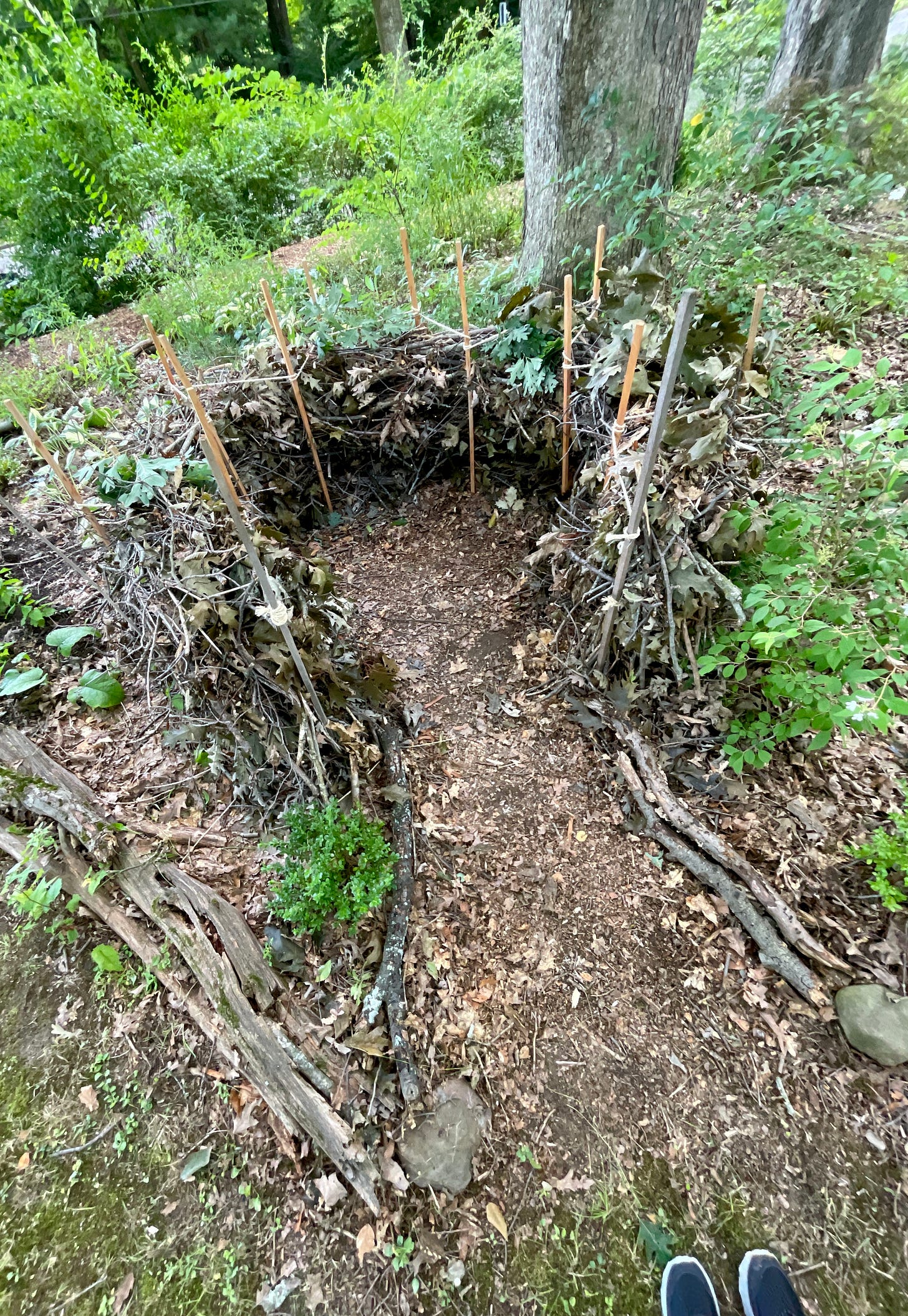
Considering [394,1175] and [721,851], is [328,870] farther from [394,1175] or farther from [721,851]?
[721,851]

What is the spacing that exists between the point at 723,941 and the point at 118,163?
24.1 feet

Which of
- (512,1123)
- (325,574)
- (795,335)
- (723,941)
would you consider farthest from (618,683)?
(795,335)

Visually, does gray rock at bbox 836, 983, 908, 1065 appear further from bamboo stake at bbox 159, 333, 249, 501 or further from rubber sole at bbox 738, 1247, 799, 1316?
bamboo stake at bbox 159, 333, 249, 501

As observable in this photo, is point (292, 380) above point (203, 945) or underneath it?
above

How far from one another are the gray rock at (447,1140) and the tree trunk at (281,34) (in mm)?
18803

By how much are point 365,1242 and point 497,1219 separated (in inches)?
14.5

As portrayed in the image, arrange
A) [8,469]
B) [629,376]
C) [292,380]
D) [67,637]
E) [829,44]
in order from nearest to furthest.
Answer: [629,376]
[67,637]
[292,380]
[8,469]
[829,44]

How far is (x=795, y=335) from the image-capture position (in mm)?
3467

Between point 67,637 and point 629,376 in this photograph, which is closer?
point 629,376

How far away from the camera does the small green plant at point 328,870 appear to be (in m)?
1.90

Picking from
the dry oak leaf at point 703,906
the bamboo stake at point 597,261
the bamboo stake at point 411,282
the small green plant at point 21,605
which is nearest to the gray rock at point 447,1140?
the dry oak leaf at point 703,906

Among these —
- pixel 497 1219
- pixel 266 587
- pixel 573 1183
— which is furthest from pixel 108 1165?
pixel 266 587

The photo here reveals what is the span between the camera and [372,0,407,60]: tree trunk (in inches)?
328

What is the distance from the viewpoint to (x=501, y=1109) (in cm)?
177
